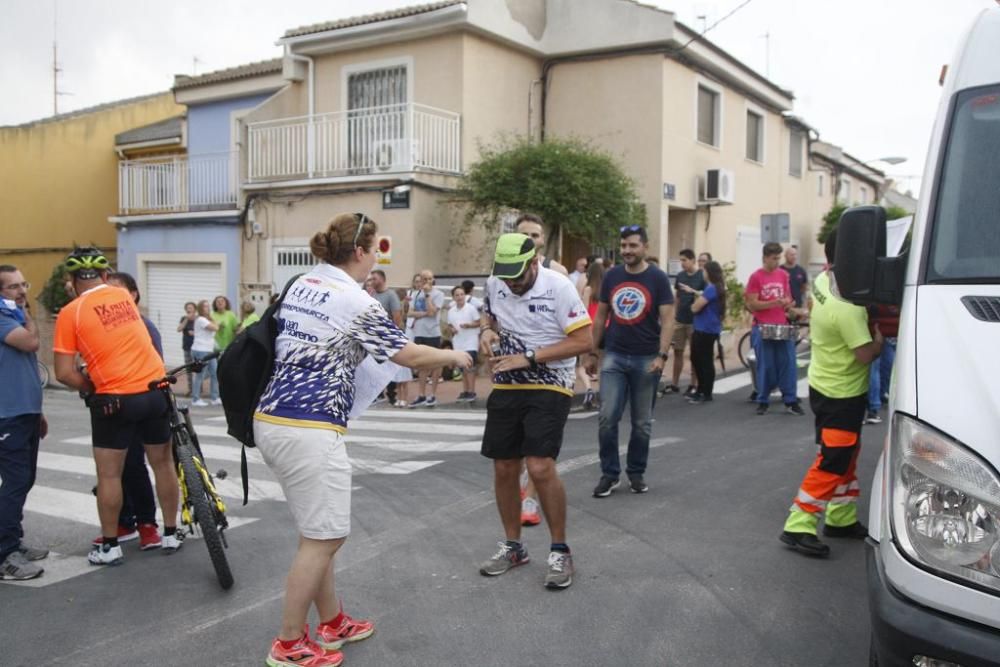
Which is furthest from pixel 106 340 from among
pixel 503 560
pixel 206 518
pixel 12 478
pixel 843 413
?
pixel 843 413

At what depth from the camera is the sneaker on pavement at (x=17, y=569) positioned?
17.1 feet

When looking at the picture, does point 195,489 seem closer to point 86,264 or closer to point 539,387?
point 86,264

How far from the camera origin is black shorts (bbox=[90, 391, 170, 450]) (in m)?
5.32

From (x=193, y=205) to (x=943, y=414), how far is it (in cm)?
2032

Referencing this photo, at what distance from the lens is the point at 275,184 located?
1862cm

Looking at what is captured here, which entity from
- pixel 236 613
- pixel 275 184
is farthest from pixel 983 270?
pixel 275 184

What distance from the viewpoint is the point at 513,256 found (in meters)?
4.97

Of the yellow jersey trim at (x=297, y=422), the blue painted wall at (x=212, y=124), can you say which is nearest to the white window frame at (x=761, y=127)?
the blue painted wall at (x=212, y=124)

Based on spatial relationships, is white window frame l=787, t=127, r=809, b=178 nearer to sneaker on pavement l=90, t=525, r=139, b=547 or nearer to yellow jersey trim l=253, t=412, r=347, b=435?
sneaker on pavement l=90, t=525, r=139, b=547

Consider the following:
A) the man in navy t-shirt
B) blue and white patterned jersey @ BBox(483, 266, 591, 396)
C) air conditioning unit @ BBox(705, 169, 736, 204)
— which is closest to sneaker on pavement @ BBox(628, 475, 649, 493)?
the man in navy t-shirt

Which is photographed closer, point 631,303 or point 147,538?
point 147,538

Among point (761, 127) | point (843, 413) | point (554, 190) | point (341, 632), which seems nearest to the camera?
point (341, 632)

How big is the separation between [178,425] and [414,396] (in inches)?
334

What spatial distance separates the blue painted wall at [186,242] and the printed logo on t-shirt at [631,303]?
1453 cm
